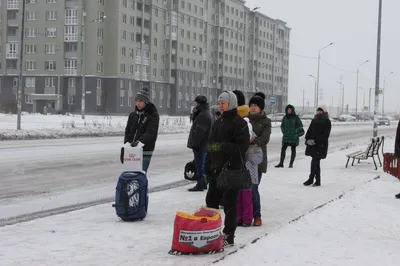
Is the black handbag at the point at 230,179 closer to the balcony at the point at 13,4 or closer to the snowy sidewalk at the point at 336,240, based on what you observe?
the snowy sidewalk at the point at 336,240

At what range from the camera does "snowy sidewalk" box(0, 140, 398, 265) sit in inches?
228

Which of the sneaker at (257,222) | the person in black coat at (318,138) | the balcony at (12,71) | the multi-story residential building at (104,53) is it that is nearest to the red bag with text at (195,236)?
the sneaker at (257,222)

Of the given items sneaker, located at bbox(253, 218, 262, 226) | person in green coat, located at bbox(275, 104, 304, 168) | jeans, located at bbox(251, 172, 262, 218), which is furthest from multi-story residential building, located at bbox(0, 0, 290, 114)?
sneaker, located at bbox(253, 218, 262, 226)

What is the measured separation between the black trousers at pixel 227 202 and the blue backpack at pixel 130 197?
1622 mm

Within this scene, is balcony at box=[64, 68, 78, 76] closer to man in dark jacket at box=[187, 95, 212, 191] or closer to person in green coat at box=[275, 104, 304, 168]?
person in green coat at box=[275, 104, 304, 168]

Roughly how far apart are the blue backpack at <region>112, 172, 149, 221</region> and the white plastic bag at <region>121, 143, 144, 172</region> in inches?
3.5

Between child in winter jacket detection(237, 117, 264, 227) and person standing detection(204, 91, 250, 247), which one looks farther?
child in winter jacket detection(237, 117, 264, 227)

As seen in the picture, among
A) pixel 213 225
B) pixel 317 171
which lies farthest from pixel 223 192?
pixel 317 171

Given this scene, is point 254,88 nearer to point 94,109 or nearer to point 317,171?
point 94,109

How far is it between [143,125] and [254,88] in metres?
111

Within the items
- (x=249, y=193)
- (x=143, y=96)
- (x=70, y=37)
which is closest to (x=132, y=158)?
(x=143, y=96)

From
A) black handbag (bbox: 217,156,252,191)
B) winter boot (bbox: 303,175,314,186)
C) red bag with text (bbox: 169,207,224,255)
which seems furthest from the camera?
winter boot (bbox: 303,175,314,186)

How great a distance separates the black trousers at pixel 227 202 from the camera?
6.37m

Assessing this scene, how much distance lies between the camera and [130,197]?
25.2ft
